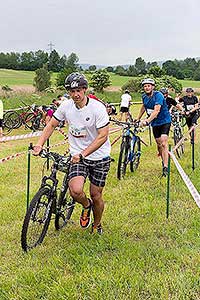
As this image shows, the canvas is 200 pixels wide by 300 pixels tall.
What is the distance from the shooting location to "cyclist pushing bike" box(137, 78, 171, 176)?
7.86 metres

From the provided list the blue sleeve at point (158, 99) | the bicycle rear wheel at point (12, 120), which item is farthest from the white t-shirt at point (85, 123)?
the bicycle rear wheel at point (12, 120)

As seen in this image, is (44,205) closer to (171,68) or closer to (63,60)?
(63,60)

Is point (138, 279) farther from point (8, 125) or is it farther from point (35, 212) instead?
point (8, 125)

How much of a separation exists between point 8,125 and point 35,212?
15412 mm

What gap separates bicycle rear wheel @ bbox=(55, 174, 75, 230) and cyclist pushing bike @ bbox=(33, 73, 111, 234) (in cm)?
36

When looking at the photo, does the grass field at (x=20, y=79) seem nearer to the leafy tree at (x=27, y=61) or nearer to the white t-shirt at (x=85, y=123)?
the leafy tree at (x=27, y=61)

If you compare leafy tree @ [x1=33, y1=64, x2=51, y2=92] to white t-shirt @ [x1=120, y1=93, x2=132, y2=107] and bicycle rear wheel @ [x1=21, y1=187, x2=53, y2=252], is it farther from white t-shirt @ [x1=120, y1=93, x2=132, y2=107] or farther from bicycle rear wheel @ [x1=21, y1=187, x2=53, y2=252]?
bicycle rear wheel @ [x1=21, y1=187, x2=53, y2=252]

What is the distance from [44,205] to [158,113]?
12.6 feet

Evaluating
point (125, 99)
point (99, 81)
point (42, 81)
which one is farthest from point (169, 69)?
point (125, 99)

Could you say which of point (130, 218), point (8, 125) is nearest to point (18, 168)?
point (130, 218)

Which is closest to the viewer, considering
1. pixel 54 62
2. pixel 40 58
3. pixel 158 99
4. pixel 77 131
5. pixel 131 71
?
pixel 77 131

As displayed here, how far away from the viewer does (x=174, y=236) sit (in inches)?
205

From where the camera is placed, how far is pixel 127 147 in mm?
8477

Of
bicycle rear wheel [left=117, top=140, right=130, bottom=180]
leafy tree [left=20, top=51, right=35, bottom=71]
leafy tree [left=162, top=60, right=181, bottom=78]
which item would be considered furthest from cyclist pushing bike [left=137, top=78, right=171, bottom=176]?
leafy tree [left=162, top=60, right=181, bottom=78]
